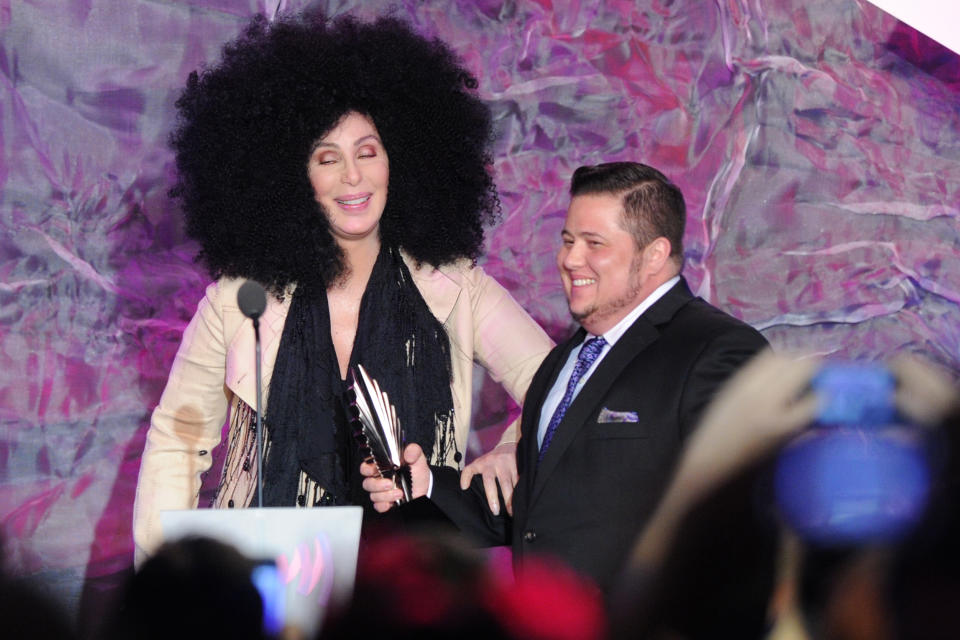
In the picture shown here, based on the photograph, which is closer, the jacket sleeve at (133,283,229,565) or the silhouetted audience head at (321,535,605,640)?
the silhouetted audience head at (321,535,605,640)

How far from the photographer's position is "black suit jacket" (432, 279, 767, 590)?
2510 mm

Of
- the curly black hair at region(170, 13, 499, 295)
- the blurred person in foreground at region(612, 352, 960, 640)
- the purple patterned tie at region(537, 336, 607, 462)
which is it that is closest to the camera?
the blurred person in foreground at region(612, 352, 960, 640)

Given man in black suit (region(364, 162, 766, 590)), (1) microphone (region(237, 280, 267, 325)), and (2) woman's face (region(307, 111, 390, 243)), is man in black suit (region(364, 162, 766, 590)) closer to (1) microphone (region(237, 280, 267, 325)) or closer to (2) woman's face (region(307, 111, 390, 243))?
(1) microphone (region(237, 280, 267, 325))

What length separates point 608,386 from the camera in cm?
269

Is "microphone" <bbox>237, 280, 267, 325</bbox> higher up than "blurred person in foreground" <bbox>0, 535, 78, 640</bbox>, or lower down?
higher up

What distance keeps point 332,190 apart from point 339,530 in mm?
2053

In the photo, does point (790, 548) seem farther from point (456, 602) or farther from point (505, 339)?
point (505, 339)

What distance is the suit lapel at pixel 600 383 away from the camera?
2.69 meters

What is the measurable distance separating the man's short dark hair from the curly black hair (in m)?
0.94

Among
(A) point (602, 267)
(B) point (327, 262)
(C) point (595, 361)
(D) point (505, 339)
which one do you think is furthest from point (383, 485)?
(B) point (327, 262)

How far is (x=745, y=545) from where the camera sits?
2.04ft

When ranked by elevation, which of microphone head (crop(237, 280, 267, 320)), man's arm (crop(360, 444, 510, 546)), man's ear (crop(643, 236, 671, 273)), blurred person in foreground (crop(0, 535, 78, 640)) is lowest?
man's arm (crop(360, 444, 510, 546))

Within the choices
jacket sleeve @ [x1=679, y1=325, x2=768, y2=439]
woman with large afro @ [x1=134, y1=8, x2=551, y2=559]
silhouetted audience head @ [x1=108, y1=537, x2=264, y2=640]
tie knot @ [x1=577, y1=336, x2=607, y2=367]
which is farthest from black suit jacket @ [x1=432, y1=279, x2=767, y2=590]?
silhouetted audience head @ [x1=108, y1=537, x2=264, y2=640]

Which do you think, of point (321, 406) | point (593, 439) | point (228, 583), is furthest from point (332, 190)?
point (228, 583)
